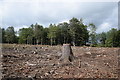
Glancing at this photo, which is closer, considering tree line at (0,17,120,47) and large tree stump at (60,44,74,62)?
large tree stump at (60,44,74,62)

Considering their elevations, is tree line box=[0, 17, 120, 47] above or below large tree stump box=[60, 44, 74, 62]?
above

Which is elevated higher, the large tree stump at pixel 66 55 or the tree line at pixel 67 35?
the tree line at pixel 67 35

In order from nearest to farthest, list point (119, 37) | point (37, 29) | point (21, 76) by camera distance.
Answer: point (21, 76)
point (119, 37)
point (37, 29)

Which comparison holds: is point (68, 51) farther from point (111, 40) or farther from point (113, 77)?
point (111, 40)

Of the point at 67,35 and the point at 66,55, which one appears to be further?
the point at 67,35

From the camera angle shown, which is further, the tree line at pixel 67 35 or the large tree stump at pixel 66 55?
the tree line at pixel 67 35

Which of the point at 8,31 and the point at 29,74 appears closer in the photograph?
the point at 29,74

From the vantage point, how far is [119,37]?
39531 millimetres

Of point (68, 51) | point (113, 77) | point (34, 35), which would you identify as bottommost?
point (113, 77)

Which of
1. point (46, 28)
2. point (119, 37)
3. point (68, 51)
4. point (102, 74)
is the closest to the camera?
point (102, 74)

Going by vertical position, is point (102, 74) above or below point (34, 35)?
below

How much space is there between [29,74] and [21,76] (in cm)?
26

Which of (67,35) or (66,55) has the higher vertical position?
(67,35)

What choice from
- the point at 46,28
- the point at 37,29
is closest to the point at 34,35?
the point at 37,29
